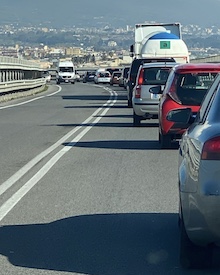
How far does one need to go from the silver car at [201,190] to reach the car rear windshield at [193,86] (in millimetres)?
8672

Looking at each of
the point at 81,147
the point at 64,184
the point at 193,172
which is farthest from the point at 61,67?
the point at 193,172

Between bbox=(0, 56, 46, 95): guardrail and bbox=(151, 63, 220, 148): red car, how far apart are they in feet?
79.2

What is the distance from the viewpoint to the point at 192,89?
52.5 feet

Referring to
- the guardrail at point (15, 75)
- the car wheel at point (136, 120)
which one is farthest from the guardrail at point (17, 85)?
the car wheel at point (136, 120)

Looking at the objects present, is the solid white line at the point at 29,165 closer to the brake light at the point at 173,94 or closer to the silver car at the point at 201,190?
the brake light at the point at 173,94

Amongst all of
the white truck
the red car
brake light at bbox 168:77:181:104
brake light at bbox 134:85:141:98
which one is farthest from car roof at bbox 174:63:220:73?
the white truck

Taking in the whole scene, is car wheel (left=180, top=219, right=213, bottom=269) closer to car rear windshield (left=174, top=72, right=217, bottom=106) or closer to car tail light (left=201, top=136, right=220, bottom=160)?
car tail light (left=201, top=136, right=220, bottom=160)

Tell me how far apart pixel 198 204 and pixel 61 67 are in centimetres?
8242

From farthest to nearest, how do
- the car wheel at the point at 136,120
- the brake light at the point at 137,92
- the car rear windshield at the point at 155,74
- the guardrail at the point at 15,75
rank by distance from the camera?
1. the guardrail at the point at 15,75
2. the car rear windshield at the point at 155,74
3. the car wheel at the point at 136,120
4. the brake light at the point at 137,92

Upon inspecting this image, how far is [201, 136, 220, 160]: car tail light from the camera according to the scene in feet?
19.9

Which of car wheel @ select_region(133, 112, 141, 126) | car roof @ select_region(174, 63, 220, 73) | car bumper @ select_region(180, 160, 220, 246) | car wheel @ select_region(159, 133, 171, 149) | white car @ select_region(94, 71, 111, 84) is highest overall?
car roof @ select_region(174, 63, 220, 73)

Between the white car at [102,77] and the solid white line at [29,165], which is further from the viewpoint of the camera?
the white car at [102,77]

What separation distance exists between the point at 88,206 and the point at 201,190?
388 cm

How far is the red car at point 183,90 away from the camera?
1579cm
